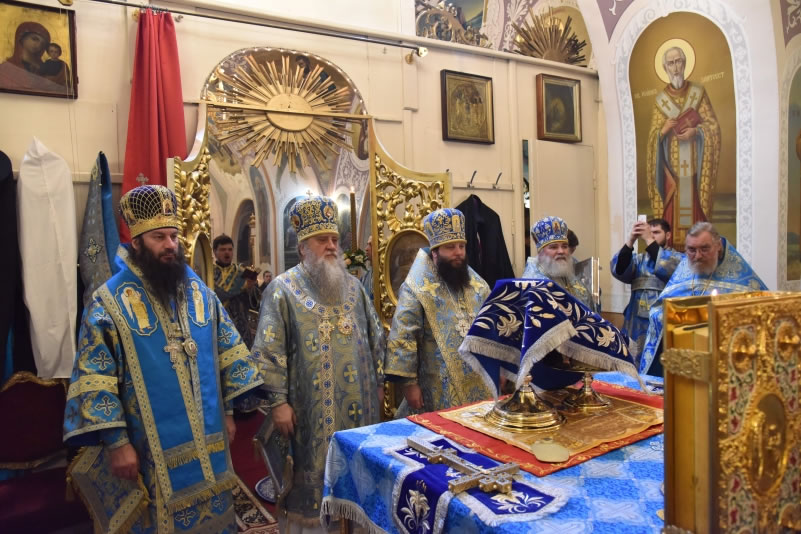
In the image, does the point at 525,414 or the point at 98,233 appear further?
the point at 98,233

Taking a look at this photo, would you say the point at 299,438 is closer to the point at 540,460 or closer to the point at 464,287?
the point at 464,287

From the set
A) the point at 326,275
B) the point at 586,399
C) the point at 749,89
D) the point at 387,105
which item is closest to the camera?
the point at 586,399

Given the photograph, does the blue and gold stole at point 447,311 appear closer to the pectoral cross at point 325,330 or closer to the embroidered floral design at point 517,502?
the pectoral cross at point 325,330

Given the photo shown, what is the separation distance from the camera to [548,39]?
643 cm

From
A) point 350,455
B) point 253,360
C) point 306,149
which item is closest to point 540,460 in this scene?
point 350,455

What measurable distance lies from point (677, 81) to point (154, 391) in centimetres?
461

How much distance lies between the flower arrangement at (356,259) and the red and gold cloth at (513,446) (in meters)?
2.64

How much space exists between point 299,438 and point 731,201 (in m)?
3.77

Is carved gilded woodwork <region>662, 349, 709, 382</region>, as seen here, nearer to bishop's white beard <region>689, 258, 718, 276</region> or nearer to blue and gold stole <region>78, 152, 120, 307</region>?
bishop's white beard <region>689, 258, 718, 276</region>

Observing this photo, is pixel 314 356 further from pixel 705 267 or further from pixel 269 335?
pixel 705 267

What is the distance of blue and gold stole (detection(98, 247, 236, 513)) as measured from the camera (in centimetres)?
246

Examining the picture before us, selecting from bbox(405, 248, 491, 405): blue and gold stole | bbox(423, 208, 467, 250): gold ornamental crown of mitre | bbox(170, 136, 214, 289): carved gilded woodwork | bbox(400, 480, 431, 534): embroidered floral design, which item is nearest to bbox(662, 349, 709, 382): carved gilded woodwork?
bbox(400, 480, 431, 534): embroidered floral design

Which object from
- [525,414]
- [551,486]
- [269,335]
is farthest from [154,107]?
[551,486]

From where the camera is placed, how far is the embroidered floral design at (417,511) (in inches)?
55.3
